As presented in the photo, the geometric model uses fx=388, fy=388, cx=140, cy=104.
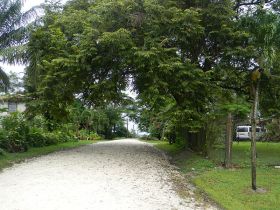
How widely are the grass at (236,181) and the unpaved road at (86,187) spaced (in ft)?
2.75

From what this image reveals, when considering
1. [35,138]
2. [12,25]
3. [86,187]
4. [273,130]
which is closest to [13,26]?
[12,25]

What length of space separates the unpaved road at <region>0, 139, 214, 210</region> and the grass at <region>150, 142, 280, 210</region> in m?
0.84

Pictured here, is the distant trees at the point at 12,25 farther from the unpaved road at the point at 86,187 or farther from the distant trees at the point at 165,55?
the unpaved road at the point at 86,187

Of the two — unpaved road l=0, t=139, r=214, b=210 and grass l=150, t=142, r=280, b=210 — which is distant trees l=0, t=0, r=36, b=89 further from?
grass l=150, t=142, r=280, b=210

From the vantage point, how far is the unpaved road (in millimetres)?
8117

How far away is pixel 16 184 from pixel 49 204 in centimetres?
255

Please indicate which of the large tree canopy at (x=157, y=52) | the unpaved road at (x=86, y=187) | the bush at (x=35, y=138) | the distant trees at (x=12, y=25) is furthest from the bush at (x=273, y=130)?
the bush at (x=35, y=138)

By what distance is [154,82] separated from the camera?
15.9 metres

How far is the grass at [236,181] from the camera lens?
8930 mm

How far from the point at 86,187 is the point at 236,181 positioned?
433 centimetres

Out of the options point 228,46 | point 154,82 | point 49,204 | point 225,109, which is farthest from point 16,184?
point 228,46

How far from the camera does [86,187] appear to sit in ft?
32.2

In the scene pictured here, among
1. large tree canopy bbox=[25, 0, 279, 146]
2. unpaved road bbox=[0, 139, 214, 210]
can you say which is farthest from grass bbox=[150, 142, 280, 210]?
large tree canopy bbox=[25, 0, 279, 146]

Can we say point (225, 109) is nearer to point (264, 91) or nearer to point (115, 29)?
point (264, 91)
